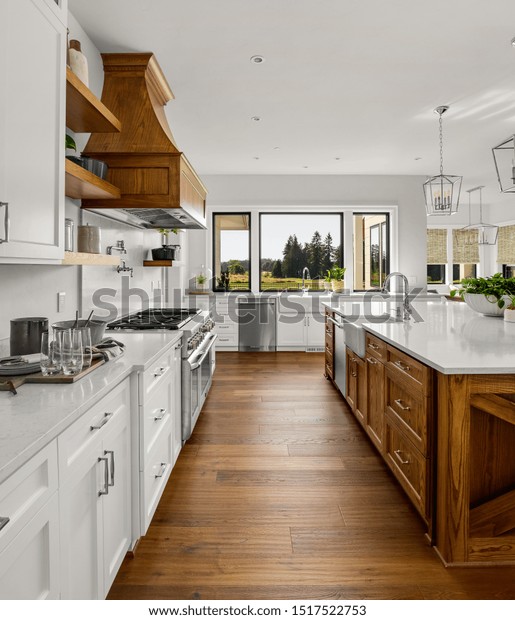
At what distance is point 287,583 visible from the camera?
5.53 feet

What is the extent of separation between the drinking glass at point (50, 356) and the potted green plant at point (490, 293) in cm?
283

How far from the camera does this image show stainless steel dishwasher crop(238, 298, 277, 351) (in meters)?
6.74

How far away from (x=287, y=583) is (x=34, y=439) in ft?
3.95

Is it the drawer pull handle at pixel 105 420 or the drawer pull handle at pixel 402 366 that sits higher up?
the drawer pull handle at pixel 402 366

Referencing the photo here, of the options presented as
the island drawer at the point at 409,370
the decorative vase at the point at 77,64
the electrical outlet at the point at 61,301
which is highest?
the decorative vase at the point at 77,64

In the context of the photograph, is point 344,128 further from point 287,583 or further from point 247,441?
point 287,583

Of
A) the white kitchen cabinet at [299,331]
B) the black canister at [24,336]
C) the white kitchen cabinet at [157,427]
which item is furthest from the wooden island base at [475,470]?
the white kitchen cabinet at [299,331]

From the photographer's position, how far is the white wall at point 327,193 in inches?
275

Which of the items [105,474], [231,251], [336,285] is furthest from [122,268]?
[336,285]

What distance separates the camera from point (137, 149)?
300cm

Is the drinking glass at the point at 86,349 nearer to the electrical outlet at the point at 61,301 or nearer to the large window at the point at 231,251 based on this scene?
the electrical outlet at the point at 61,301

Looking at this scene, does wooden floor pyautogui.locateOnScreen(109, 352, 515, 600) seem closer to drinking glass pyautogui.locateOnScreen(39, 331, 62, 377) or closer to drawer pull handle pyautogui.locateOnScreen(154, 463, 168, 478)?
drawer pull handle pyautogui.locateOnScreen(154, 463, 168, 478)

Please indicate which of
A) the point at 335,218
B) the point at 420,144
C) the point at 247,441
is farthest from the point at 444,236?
the point at 247,441

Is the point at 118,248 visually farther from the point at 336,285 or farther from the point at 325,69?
the point at 336,285
